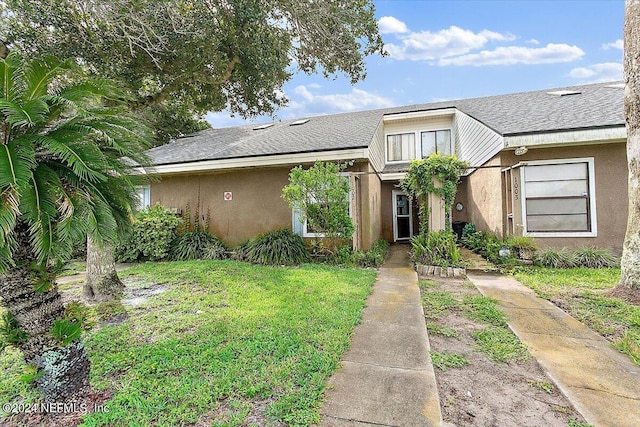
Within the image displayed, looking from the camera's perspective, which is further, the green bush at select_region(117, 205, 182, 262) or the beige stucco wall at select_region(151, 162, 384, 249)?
the green bush at select_region(117, 205, 182, 262)

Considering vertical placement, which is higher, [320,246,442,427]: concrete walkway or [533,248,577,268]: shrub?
[533,248,577,268]: shrub

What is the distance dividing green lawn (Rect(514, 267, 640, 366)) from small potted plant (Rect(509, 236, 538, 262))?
1.67 feet

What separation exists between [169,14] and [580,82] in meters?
15.9

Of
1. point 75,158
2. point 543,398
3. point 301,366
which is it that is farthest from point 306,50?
point 543,398

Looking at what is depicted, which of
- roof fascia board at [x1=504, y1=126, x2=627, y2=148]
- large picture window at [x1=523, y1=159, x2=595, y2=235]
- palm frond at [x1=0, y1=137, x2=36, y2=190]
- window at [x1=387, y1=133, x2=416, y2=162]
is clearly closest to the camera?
palm frond at [x1=0, y1=137, x2=36, y2=190]

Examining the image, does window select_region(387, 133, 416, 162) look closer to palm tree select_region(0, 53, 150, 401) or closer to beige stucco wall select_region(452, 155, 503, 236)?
beige stucco wall select_region(452, 155, 503, 236)

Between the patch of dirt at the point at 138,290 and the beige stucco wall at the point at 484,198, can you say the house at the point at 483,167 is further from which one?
the patch of dirt at the point at 138,290

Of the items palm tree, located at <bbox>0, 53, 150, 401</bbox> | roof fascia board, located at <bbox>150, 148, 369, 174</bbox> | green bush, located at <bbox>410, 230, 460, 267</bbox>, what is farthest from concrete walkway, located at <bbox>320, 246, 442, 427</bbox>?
roof fascia board, located at <bbox>150, 148, 369, 174</bbox>

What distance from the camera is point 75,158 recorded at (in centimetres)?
233

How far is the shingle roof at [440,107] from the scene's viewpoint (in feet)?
25.8

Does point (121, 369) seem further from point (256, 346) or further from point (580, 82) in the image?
point (580, 82)

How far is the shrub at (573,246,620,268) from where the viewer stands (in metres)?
7.17

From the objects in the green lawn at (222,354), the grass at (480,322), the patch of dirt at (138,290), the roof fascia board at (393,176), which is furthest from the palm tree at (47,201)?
the roof fascia board at (393,176)

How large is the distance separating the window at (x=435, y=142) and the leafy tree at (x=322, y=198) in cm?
756
